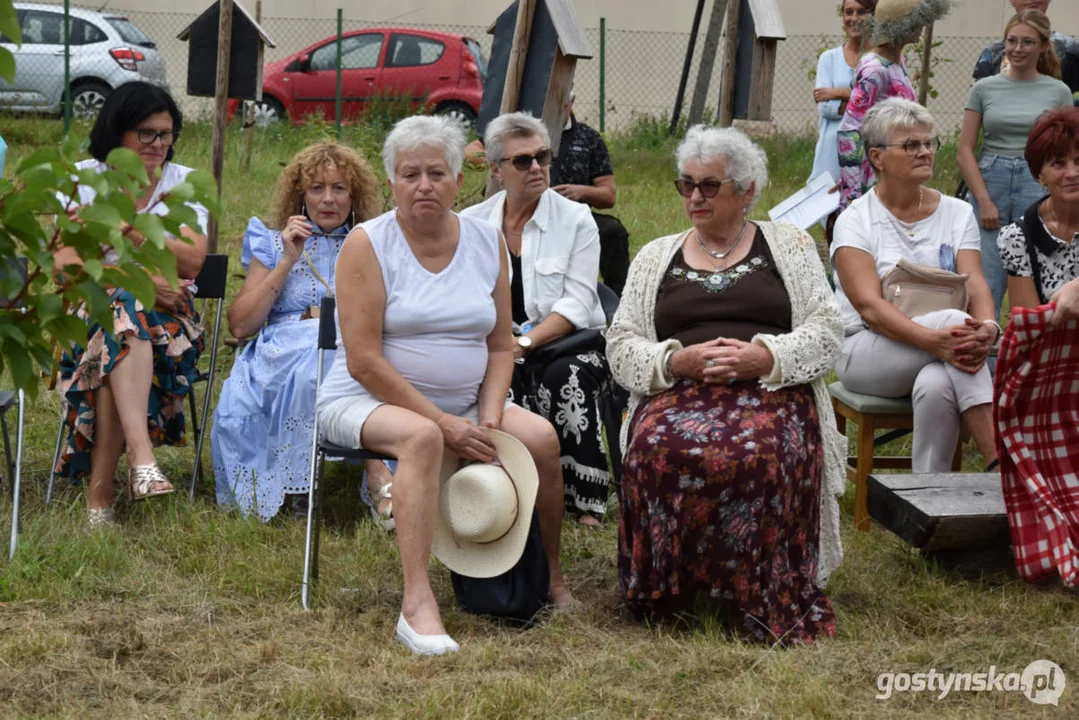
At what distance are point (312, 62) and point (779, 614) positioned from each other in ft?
41.7

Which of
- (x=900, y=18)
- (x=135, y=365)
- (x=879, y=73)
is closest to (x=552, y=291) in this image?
(x=135, y=365)

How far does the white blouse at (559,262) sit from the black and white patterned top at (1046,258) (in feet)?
4.97

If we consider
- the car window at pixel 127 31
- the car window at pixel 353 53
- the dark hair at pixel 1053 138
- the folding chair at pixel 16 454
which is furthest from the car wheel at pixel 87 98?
the dark hair at pixel 1053 138

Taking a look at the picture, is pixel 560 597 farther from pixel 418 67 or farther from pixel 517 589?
pixel 418 67

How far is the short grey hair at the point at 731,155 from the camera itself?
4320 mm

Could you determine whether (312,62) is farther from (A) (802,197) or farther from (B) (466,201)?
(A) (802,197)

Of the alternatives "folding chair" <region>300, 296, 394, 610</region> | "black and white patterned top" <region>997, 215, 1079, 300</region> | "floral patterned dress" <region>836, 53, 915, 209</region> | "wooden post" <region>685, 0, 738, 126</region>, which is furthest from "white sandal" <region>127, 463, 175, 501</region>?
"wooden post" <region>685, 0, 738, 126</region>

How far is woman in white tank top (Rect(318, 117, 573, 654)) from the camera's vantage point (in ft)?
13.5

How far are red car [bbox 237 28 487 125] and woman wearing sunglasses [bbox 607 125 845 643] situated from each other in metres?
11.3

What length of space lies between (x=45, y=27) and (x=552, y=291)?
11.8 metres

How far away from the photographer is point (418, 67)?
15.8 m

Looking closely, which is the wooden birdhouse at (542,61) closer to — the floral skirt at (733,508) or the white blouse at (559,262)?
the white blouse at (559,262)

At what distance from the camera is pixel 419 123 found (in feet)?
14.2

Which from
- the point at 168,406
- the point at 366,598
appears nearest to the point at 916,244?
the point at 366,598
